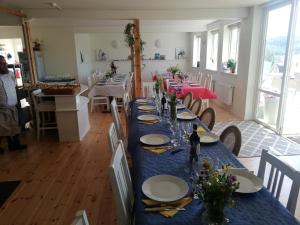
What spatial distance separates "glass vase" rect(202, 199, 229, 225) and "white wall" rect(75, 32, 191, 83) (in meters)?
9.11

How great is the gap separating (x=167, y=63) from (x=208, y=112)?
7.64 metres

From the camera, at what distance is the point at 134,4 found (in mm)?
4418

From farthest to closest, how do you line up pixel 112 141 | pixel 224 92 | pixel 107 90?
pixel 224 92 → pixel 107 90 → pixel 112 141

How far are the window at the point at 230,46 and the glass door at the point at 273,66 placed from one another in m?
1.16

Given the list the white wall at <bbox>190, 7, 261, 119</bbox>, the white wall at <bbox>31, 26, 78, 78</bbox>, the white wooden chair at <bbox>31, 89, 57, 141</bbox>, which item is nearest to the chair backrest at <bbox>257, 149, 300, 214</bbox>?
the white wooden chair at <bbox>31, 89, 57, 141</bbox>

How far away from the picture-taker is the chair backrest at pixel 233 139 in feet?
6.20

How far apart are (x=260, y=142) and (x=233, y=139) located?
2223 millimetres

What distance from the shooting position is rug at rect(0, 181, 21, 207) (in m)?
2.46

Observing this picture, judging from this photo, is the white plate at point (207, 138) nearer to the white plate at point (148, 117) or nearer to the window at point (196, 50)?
the white plate at point (148, 117)

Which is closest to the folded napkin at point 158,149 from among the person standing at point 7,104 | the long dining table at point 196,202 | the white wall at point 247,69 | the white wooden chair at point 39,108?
the long dining table at point 196,202

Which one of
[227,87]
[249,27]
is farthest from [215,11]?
[227,87]

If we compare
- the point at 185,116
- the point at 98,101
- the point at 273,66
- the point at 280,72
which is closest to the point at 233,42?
the point at 273,66

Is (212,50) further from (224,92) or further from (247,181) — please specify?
(247,181)

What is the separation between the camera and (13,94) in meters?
3.38
